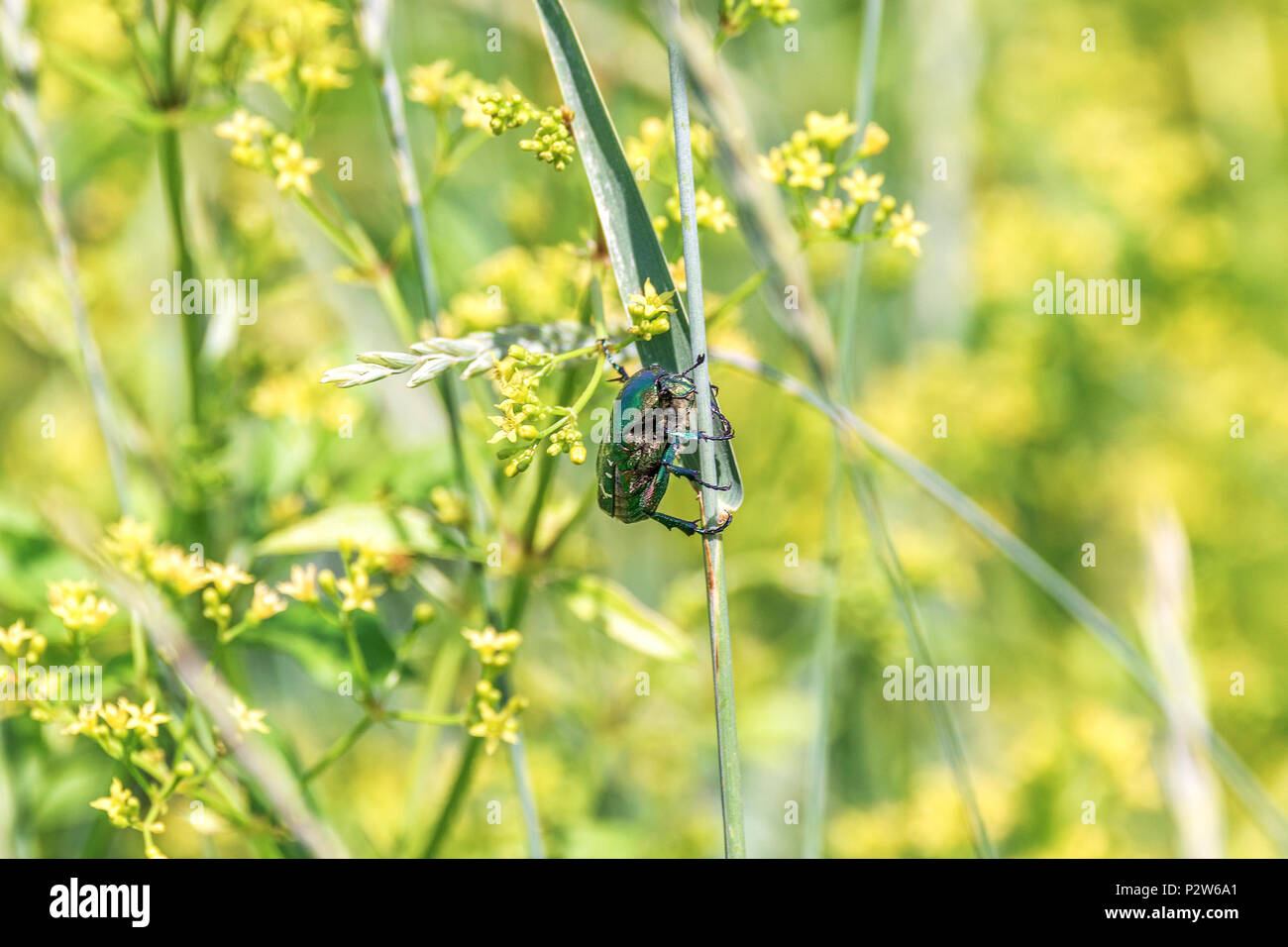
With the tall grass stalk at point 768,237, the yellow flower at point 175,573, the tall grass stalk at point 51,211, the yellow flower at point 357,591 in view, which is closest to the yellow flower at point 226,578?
the yellow flower at point 175,573

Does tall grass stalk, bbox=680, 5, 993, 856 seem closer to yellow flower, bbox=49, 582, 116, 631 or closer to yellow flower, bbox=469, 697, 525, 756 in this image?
yellow flower, bbox=469, 697, 525, 756

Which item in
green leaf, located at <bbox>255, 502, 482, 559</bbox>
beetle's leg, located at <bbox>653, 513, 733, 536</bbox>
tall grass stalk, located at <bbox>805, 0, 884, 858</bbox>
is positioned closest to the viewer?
beetle's leg, located at <bbox>653, 513, 733, 536</bbox>

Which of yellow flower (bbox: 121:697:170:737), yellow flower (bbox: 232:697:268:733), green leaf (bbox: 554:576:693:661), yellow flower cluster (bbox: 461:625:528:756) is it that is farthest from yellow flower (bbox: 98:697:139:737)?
green leaf (bbox: 554:576:693:661)

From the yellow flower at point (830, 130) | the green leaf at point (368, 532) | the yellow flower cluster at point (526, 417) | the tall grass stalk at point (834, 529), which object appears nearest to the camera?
the yellow flower cluster at point (526, 417)

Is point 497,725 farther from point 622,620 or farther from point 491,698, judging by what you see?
point 622,620

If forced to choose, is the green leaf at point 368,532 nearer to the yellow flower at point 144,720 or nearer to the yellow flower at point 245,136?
the yellow flower at point 144,720

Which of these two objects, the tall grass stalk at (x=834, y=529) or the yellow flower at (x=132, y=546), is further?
the tall grass stalk at (x=834, y=529)
